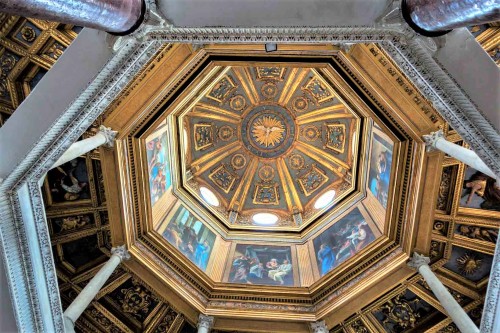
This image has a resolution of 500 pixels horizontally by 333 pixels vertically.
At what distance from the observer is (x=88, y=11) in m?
4.05

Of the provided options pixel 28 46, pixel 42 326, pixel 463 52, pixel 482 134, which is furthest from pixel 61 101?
pixel 482 134

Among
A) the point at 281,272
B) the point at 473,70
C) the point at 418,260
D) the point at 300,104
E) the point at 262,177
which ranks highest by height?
the point at 300,104

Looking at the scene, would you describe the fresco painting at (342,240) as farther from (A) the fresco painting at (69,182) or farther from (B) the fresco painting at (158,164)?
(A) the fresco painting at (69,182)

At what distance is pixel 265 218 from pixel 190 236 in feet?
13.8

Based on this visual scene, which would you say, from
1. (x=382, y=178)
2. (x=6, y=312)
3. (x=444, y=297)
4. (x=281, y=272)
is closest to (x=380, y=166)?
(x=382, y=178)

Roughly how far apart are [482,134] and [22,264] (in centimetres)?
743

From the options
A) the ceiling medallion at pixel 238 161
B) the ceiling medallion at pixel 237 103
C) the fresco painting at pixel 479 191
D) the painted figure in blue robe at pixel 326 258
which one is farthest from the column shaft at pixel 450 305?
the ceiling medallion at pixel 237 103

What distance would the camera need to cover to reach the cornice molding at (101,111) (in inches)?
213

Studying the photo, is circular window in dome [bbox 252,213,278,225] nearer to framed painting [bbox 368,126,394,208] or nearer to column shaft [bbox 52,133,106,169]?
framed painting [bbox 368,126,394,208]

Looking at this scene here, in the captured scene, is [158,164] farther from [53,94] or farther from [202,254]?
[53,94]

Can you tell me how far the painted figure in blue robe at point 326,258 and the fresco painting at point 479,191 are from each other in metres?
4.54

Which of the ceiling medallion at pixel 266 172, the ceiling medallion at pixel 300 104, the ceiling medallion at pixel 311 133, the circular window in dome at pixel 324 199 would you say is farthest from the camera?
the ceiling medallion at pixel 266 172

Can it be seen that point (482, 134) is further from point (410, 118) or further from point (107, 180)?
point (107, 180)

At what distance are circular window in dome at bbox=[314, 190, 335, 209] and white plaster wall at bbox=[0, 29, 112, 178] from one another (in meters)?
11.5
